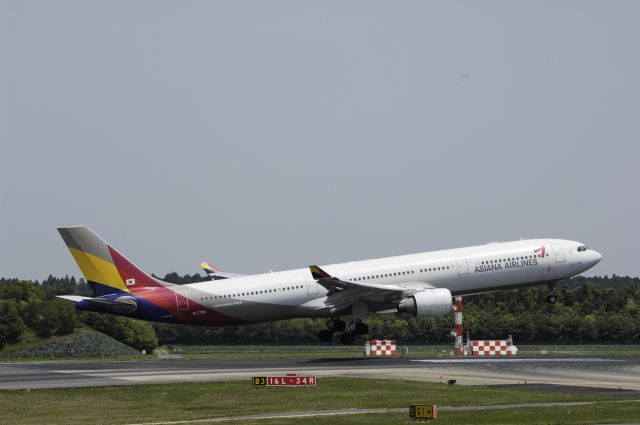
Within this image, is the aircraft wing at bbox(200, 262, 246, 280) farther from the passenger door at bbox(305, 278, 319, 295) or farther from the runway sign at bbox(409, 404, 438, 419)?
the runway sign at bbox(409, 404, 438, 419)

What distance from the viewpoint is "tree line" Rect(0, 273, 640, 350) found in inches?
4493

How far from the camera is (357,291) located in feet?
259

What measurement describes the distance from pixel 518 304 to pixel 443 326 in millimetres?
24176

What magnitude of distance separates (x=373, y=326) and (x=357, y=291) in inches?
1843

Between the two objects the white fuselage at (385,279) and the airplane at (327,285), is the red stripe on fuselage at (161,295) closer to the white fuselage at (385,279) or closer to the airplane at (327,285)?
the airplane at (327,285)

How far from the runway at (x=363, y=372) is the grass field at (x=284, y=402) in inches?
172

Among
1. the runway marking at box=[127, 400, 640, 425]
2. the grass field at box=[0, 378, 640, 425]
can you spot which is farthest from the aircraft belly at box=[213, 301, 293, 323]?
the runway marking at box=[127, 400, 640, 425]

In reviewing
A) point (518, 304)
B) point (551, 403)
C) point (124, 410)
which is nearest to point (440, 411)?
point (551, 403)

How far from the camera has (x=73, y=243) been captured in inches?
3110

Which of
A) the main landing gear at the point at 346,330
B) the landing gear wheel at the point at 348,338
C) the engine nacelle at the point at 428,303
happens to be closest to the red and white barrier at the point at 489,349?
the main landing gear at the point at 346,330

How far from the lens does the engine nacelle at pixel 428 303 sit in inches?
3046

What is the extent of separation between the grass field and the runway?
4.38 meters

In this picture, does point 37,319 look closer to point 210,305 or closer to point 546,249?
point 210,305

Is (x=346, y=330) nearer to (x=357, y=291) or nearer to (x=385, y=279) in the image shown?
(x=385, y=279)
